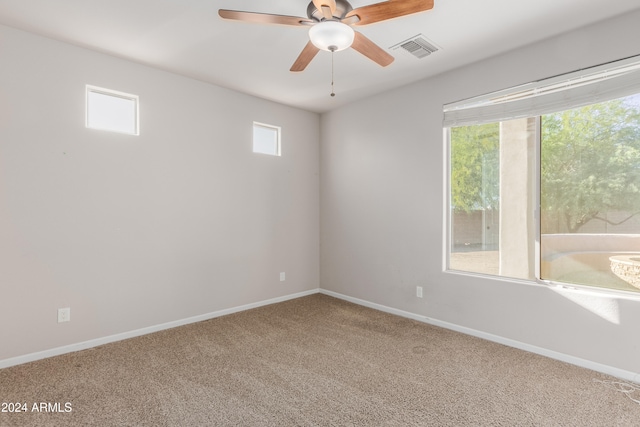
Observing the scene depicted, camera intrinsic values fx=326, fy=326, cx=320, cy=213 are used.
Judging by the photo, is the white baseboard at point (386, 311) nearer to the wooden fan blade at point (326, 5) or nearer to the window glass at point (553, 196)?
the window glass at point (553, 196)

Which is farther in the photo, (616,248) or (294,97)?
(294,97)

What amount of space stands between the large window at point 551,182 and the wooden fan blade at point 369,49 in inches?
52.1

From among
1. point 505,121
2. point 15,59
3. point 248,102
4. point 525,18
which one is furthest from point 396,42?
point 15,59

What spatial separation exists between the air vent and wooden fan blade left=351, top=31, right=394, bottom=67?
1.70 ft

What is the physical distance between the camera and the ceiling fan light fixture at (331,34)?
5.95 ft

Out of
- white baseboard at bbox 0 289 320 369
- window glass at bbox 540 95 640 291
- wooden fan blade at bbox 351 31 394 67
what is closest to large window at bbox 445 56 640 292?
window glass at bbox 540 95 640 291

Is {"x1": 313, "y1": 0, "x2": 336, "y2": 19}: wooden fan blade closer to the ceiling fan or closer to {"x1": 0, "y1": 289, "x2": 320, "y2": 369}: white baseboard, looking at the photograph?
the ceiling fan

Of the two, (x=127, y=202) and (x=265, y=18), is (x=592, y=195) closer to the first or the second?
(x=265, y=18)

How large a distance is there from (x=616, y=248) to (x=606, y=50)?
1.50 m

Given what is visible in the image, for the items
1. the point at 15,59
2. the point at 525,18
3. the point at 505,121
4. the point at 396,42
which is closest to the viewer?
the point at 525,18

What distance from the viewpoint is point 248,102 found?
159 inches

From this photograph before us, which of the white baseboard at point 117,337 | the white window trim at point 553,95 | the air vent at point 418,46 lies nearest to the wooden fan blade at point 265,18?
the air vent at point 418,46

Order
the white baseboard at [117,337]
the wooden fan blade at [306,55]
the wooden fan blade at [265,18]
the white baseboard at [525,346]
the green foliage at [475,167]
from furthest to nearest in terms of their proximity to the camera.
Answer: the green foliage at [475,167]
the white baseboard at [117,337]
the white baseboard at [525,346]
the wooden fan blade at [306,55]
the wooden fan blade at [265,18]

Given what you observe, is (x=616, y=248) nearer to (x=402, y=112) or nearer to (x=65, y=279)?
(x=402, y=112)
